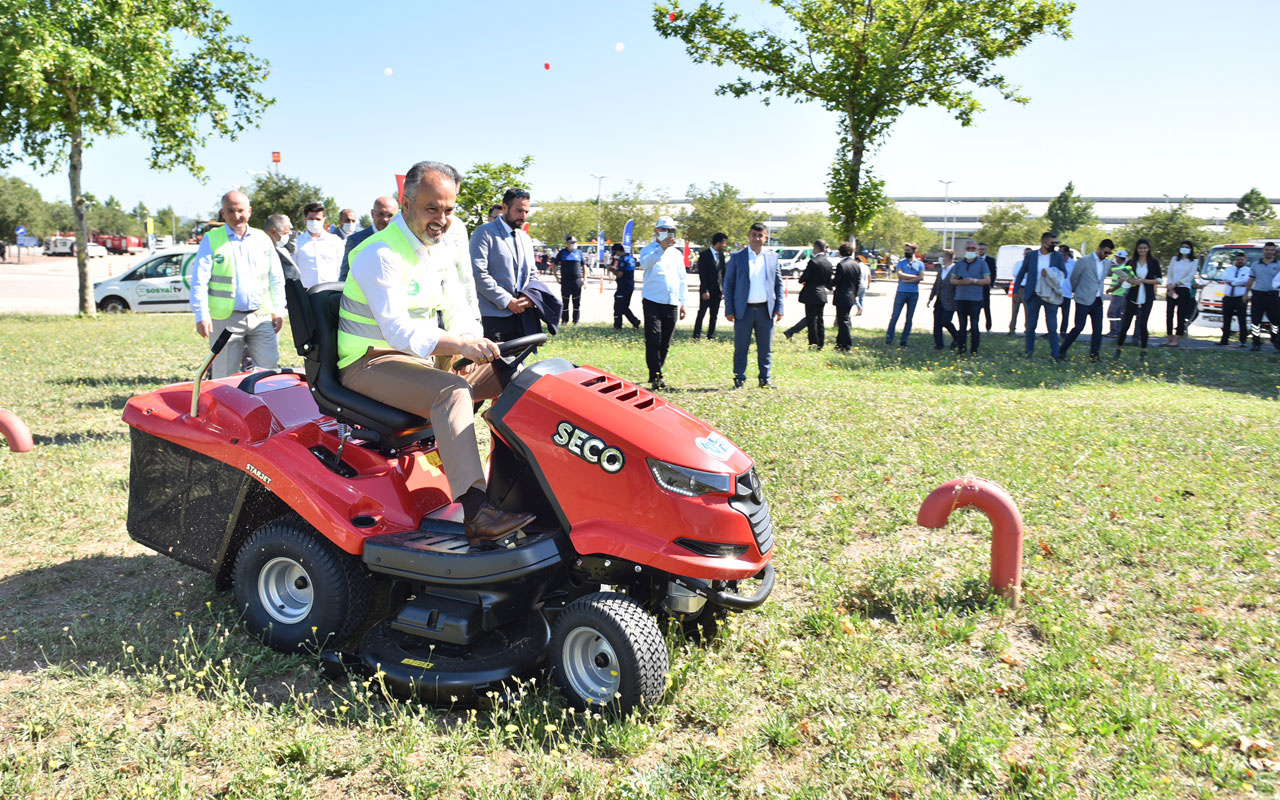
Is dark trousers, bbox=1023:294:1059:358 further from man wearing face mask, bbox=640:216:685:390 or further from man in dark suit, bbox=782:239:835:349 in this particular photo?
man wearing face mask, bbox=640:216:685:390

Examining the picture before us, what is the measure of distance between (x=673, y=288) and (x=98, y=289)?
16.0 metres

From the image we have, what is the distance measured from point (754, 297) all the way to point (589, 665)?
7005 millimetres

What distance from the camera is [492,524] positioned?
353 centimetres

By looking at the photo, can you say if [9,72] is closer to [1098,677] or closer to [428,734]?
[428,734]

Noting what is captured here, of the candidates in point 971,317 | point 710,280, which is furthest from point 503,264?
point 971,317

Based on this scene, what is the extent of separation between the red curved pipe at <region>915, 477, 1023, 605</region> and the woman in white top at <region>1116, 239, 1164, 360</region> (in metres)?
11.7

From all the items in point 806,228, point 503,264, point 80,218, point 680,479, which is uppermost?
point 806,228

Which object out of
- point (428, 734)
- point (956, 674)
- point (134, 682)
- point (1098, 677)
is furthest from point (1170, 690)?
point (134, 682)

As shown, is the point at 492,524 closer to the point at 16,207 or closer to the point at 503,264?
the point at 503,264

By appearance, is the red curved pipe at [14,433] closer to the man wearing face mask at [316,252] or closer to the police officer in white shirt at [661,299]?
the man wearing face mask at [316,252]

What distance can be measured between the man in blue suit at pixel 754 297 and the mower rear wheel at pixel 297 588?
6688mm

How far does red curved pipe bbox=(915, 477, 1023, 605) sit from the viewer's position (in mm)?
4461

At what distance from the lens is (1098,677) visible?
375 cm

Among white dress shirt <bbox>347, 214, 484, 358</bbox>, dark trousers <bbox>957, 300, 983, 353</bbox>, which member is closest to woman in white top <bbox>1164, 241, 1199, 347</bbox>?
dark trousers <bbox>957, 300, 983, 353</bbox>
